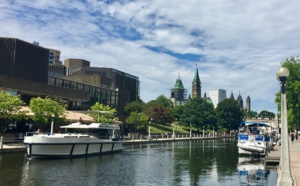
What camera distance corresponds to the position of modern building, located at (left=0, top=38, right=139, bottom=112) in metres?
60.9

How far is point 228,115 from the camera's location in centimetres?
15125

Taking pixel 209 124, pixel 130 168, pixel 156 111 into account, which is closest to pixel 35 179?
pixel 130 168

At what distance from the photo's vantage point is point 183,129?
134250 mm

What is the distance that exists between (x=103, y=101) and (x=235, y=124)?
2771 inches

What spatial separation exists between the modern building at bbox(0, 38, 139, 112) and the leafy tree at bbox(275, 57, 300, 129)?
140 ft

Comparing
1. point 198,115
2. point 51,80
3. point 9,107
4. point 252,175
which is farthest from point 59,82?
point 252,175

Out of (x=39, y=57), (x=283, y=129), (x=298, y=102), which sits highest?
(x=39, y=57)

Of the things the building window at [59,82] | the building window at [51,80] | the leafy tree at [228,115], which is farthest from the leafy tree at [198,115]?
the building window at [51,80]

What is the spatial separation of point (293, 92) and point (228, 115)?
291 ft

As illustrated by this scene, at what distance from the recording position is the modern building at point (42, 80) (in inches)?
2398

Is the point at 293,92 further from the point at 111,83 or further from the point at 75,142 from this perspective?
the point at 111,83

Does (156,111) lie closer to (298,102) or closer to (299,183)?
(298,102)

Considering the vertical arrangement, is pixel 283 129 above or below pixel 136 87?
below

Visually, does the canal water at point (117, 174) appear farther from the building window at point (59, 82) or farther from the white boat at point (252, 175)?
the building window at point (59, 82)
